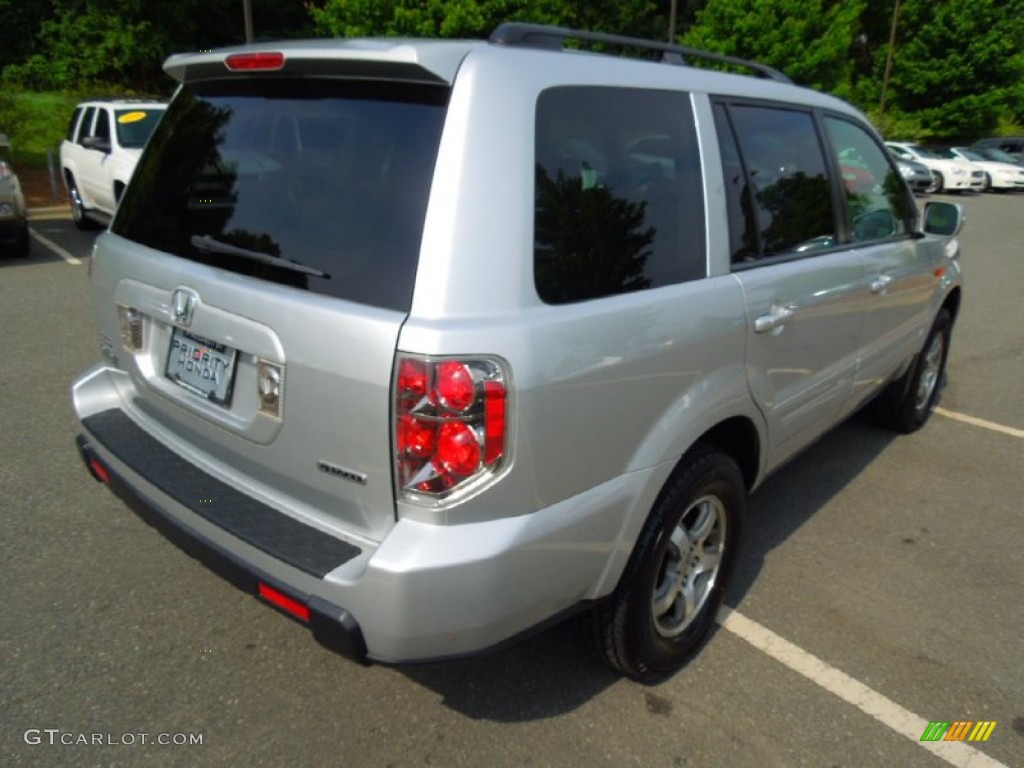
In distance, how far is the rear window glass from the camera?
1939mm

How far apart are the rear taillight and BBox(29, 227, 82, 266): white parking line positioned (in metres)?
8.69

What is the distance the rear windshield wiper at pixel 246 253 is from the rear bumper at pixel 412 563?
0.62m

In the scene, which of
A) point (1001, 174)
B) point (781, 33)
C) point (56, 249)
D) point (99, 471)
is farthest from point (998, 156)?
point (99, 471)

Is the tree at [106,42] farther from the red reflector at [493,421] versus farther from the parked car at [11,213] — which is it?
the red reflector at [493,421]

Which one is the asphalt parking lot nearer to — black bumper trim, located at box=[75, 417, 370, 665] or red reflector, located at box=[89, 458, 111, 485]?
black bumper trim, located at box=[75, 417, 370, 665]

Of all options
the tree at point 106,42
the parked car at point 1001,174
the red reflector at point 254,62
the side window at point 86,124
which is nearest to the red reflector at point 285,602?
the red reflector at point 254,62

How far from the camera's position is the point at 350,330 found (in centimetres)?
188

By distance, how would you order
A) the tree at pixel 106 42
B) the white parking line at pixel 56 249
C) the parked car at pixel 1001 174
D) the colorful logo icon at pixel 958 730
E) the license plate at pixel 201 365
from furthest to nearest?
the tree at pixel 106 42
the parked car at pixel 1001 174
the white parking line at pixel 56 249
the colorful logo icon at pixel 958 730
the license plate at pixel 201 365

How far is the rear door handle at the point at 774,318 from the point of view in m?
2.67

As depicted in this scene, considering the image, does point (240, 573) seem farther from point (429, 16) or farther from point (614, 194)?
point (429, 16)

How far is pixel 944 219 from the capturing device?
4.33m

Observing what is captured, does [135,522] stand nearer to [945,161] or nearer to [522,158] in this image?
[522,158]

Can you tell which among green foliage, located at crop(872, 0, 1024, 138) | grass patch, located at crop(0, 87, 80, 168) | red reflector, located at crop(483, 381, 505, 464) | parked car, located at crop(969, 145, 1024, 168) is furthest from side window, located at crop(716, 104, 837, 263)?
green foliage, located at crop(872, 0, 1024, 138)

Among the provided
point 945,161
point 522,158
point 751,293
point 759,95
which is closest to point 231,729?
point 522,158
